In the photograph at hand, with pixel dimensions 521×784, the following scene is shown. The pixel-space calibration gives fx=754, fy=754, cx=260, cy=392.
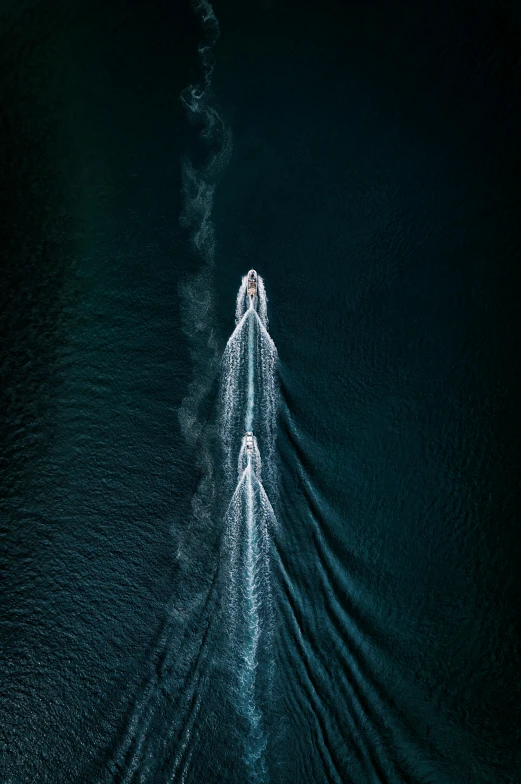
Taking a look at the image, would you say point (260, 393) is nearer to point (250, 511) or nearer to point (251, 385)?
point (251, 385)

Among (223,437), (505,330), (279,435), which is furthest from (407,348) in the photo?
(223,437)

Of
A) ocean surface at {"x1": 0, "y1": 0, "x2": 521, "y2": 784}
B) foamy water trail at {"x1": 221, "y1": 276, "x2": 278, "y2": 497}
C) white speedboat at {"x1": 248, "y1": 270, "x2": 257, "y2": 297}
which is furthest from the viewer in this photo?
white speedboat at {"x1": 248, "y1": 270, "x2": 257, "y2": 297}

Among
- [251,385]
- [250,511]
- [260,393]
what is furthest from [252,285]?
[250,511]

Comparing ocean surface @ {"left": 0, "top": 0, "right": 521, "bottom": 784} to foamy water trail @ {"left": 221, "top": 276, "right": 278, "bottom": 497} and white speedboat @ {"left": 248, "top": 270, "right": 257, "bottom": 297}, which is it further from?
white speedboat @ {"left": 248, "top": 270, "right": 257, "bottom": 297}

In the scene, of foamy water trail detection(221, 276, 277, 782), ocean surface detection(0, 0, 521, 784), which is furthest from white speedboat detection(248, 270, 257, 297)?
ocean surface detection(0, 0, 521, 784)

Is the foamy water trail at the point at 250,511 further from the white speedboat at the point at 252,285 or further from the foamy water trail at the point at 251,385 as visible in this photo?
the white speedboat at the point at 252,285

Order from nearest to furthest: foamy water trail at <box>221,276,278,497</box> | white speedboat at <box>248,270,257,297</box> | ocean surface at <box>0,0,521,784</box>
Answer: ocean surface at <box>0,0,521,784</box>, foamy water trail at <box>221,276,278,497</box>, white speedboat at <box>248,270,257,297</box>

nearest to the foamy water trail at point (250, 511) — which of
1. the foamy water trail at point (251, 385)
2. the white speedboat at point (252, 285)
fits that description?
the foamy water trail at point (251, 385)

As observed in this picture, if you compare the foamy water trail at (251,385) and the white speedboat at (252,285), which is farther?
the white speedboat at (252,285)

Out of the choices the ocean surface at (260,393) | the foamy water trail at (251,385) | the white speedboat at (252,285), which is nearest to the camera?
the ocean surface at (260,393)
